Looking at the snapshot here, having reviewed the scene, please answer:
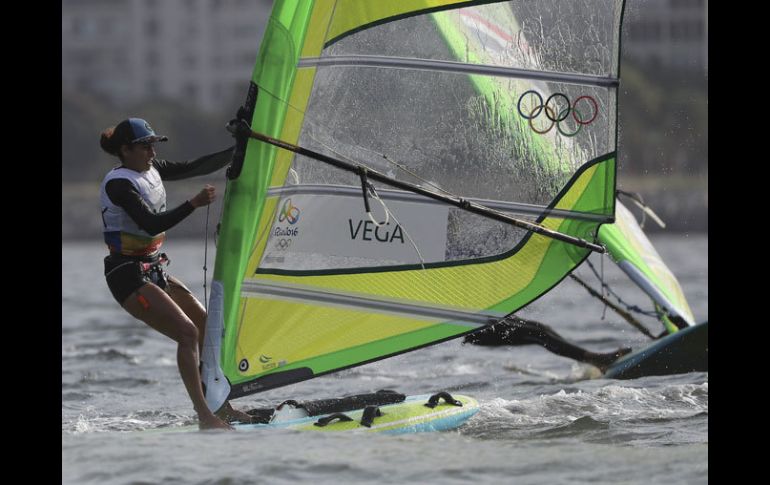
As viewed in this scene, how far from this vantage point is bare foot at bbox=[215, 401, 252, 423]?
21.0 feet

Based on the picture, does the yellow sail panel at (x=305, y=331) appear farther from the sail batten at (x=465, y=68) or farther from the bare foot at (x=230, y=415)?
the sail batten at (x=465, y=68)

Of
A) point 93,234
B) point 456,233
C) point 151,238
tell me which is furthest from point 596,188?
point 93,234

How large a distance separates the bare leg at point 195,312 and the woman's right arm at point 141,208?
51 cm

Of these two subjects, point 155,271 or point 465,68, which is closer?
point 155,271

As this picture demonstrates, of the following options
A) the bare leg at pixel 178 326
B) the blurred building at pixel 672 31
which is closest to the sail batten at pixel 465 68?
the bare leg at pixel 178 326

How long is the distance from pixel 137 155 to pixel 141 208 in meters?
0.29

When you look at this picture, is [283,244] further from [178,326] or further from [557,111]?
[557,111]

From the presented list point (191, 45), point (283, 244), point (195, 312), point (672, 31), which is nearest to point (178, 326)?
point (195, 312)

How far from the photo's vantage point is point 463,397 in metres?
6.92

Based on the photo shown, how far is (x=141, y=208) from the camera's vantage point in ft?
19.7

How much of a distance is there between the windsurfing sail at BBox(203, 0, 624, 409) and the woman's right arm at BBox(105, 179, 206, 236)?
1.47ft

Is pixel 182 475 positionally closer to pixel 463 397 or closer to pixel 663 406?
pixel 463 397

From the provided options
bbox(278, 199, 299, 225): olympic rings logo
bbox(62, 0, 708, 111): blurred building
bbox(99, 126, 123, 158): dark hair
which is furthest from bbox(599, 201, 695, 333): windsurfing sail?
bbox(62, 0, 708, 111): blurred building

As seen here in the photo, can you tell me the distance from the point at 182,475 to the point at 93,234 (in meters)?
44.2
